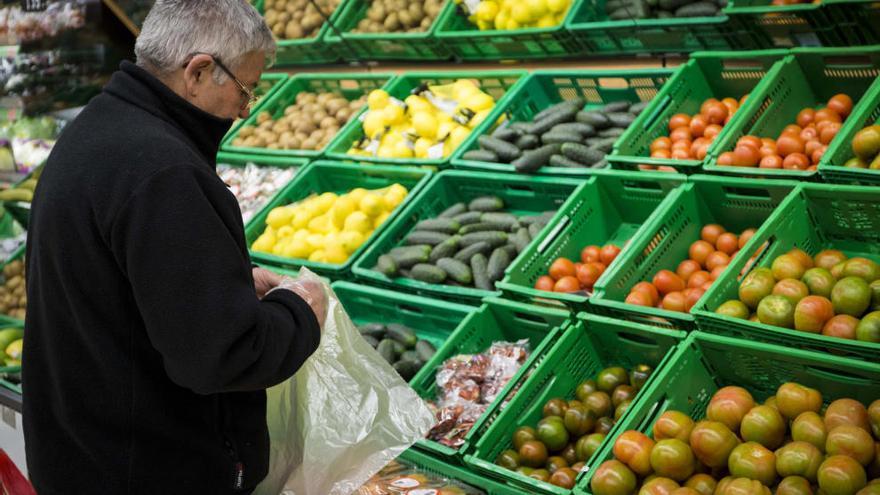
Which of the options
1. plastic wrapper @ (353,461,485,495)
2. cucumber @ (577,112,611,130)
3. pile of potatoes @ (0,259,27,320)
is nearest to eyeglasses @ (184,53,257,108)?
plastic wrapper @ (353,461,485,495)

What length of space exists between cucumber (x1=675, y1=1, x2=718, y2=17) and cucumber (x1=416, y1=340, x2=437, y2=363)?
6.80 ft

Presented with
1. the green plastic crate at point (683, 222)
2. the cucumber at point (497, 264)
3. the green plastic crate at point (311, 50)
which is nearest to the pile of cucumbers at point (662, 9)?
the green plastic crate at point (683, 222)

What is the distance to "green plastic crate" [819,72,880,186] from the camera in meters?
3.16

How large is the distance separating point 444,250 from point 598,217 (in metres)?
0.74

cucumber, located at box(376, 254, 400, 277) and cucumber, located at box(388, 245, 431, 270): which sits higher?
cucumber, located at box(388, 245, 431, 270)

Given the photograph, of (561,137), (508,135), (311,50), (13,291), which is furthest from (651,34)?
(13,291)

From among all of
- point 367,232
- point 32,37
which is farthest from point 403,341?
point 32,37

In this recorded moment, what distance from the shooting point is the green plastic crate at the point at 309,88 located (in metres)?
6.00

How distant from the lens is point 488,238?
418 centimetres

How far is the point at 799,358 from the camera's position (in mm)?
2738

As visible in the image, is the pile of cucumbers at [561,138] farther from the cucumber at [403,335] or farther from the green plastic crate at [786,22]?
the cucumber at [403,335]

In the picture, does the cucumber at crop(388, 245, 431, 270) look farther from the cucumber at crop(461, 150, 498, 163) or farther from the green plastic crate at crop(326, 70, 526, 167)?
the green plastic crate at crop(326, 70, 526, 167)

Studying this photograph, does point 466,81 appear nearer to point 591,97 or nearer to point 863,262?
point 591,97

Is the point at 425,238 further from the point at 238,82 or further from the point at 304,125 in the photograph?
the point at 238,82
